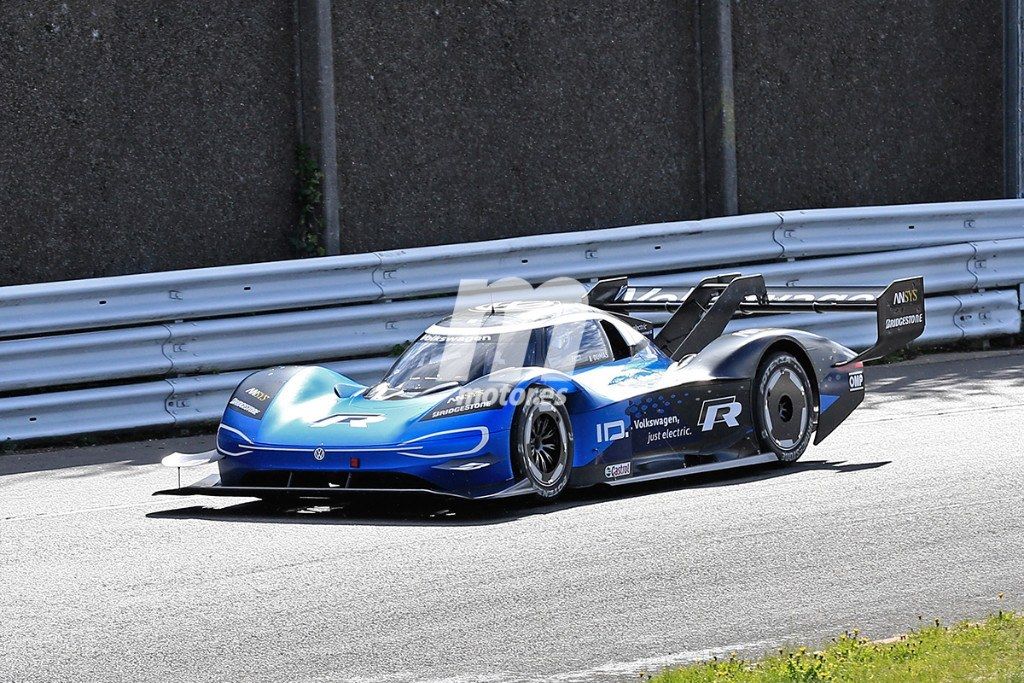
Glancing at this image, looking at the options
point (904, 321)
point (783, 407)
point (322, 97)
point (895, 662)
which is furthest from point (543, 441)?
point (322, 97)

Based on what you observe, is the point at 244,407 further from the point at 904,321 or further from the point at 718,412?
the point at 904,321

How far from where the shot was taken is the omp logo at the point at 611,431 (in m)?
8.97

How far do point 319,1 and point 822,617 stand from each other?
1006 cm

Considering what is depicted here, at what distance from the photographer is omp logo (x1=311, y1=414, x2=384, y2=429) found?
8680mm

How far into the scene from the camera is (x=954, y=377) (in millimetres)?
13297

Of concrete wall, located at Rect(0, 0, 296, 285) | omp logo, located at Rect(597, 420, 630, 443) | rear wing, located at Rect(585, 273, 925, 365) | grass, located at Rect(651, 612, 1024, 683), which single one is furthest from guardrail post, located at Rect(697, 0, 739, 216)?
grass, located at Rect(651, 612, 1024, 683)

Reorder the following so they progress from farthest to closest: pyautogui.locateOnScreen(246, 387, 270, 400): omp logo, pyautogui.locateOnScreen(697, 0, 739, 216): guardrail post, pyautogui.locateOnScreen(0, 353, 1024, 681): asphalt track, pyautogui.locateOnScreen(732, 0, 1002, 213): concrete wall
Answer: pyautogui.locateOnScreen(732, 0, 1002, 213): concrete wall
pyautogui.locateOnScreen(697, 0, 739, 216): guardrail post
pyautogui.locateOnScreen(246, 387, 270, 400): omp logo
pyautogui.locateOnScreen(0, 353, 1024, 681): asphalt track

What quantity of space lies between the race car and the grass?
9.66ft

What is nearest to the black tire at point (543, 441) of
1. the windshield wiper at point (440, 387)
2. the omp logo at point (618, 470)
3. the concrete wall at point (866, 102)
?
the omp logo at point (618, 470)

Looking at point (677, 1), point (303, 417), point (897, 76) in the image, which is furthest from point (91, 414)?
point (897, 76)

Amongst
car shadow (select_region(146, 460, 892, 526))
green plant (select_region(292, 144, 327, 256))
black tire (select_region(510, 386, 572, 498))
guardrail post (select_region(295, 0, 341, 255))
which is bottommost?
car shadow (select_region(146, 460, 892, 526))

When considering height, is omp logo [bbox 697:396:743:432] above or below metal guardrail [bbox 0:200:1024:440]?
below

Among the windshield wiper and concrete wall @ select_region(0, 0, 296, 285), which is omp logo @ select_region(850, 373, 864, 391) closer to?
the windshield wiper

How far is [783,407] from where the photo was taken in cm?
1009
